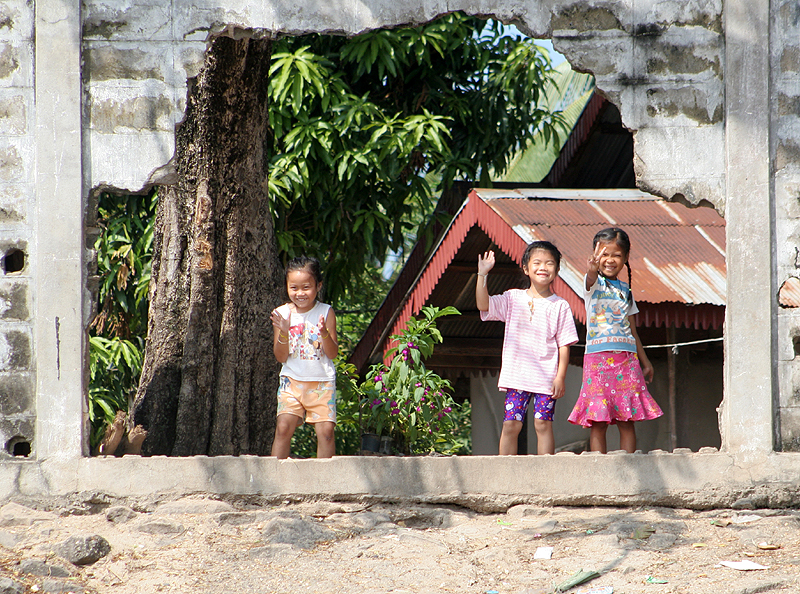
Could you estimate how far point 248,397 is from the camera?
6312mm

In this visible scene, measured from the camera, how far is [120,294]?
9.24m

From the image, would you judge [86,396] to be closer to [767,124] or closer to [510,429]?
[510,429]

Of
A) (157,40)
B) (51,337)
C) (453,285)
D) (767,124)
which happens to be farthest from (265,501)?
(453,285)

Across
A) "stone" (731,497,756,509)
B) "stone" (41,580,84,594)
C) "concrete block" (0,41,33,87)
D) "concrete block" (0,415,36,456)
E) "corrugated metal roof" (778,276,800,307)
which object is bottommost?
"stone" (41,580,84,594)

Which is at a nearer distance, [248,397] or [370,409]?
[248,397]

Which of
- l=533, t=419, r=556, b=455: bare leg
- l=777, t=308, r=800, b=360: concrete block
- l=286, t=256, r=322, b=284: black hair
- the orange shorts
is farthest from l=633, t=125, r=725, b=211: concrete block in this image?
the orange shorts

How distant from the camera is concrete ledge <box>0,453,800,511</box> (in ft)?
15.9

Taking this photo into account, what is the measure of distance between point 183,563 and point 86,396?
1122mm

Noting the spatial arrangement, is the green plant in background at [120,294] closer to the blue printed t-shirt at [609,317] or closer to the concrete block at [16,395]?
the concrete block at [16,395]

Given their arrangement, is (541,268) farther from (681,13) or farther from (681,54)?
(681,13)

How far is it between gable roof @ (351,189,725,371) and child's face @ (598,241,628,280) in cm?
134

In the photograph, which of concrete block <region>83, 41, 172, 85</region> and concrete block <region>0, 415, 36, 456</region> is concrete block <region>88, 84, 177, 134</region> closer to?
concrete block <region>83, 41, 172, 85</region>

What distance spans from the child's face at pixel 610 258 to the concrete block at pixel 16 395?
3.12 m

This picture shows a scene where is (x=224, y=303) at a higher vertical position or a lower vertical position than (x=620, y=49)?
lower
